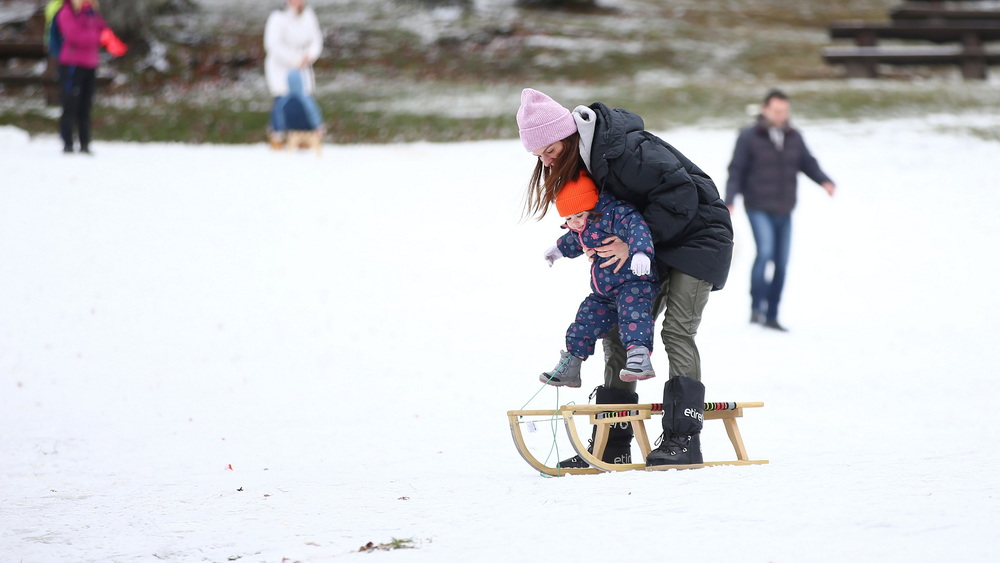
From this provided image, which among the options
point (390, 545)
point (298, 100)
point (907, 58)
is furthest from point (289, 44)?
point (390, 545)

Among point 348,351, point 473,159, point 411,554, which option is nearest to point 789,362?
point 348,351

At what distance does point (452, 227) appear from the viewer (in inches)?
426

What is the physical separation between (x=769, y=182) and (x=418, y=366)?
3598 millimetres

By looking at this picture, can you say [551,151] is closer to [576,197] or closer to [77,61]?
[576,197]

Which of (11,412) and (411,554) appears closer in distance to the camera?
(411,554)

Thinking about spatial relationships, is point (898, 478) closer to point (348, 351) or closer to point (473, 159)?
point (348, 351)

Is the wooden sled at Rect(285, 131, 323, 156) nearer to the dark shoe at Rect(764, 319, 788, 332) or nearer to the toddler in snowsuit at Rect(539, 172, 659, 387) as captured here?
the dark shoe at Rect(764, 319, 788, 332)

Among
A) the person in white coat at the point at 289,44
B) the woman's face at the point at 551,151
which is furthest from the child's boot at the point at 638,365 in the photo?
the person in white coat at the point at 289,44

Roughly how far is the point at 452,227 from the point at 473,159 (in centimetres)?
290

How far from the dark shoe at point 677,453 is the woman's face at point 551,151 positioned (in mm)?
1394

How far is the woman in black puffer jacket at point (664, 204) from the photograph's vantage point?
177 inches

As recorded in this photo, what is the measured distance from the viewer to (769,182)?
29.5ft

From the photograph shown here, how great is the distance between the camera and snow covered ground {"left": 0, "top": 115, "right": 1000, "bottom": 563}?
385 cm

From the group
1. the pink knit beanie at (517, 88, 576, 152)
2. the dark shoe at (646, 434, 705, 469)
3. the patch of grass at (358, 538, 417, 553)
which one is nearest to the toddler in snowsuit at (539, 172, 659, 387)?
the pink knit beanie at (517, 88, 576, 152)
